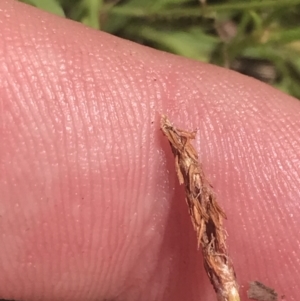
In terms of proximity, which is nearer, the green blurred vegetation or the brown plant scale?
the brown plant scale

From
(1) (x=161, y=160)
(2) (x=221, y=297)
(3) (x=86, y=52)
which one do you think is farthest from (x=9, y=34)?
(2) (x=221, y=297)

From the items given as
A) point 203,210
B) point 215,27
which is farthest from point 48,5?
point 203,210

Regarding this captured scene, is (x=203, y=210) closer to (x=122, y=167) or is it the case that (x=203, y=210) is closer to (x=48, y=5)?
(x=122, y=167)

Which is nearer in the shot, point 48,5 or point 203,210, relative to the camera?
point 203,210

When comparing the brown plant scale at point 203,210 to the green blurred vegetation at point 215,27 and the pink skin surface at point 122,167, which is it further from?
the green blurred vegetation at point 215,27

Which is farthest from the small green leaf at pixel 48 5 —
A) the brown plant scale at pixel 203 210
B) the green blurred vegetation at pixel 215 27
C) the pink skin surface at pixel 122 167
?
the brown plant scale at pixel 203 210

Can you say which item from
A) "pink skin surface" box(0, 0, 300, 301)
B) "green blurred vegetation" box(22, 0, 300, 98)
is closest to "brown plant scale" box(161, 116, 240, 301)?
"pink skin surface" box(0, 0, 300, 301)

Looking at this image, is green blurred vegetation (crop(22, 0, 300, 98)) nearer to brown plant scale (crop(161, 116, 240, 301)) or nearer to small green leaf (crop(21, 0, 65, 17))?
small green leaf (crop(21, 0, 65, 17))
